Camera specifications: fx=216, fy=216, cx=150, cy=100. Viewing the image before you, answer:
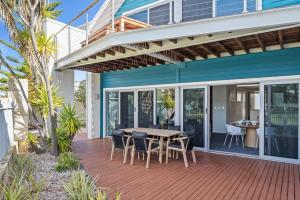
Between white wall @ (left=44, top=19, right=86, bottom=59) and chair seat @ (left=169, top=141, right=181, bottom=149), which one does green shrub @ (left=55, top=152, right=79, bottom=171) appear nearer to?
chair seat @ (left=169, top=141, right=181, bottom=149)

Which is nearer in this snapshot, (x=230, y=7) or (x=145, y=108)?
(x=230, y=7)

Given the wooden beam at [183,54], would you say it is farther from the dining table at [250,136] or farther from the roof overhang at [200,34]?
the dining table at [250,136]

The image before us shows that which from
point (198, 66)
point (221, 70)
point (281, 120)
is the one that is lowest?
point (281, 120)

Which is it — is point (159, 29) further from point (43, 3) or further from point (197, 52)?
point (43, 3)

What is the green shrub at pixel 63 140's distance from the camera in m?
6.38

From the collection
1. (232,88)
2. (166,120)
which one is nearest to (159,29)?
(166,120)

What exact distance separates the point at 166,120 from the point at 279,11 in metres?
5.36

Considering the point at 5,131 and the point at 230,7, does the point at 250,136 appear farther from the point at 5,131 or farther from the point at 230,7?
the point at 5,131

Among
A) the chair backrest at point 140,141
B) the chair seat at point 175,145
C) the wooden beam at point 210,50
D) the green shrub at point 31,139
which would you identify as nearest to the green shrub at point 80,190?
the chair backrest at point 140,141

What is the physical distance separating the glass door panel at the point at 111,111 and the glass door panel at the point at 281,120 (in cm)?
609

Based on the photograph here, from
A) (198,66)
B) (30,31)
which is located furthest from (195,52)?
(30,31)

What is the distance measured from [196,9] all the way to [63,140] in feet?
20.4

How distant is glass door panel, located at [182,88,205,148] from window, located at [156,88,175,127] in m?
0.63

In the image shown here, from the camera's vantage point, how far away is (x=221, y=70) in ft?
22.2
